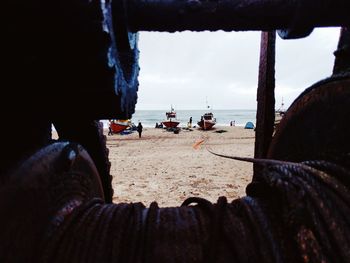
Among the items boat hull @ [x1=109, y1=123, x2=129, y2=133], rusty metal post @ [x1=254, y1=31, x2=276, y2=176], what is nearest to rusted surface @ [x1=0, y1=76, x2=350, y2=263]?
rusty metal post @ [x1=254, y1=31, x2=276, y2=176]

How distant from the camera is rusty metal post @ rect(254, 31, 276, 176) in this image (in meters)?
2.72

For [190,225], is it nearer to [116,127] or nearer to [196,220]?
[196,220]

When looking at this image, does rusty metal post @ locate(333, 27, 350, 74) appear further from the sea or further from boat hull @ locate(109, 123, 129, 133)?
the sea

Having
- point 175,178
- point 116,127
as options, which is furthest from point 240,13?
point 116,127

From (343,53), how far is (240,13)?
0.91 metres

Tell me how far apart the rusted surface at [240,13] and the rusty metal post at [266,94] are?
1.32 meters

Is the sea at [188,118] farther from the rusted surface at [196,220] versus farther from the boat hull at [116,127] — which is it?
the rusted surface at [196,220]

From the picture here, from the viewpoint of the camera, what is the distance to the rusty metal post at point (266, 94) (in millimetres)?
2717

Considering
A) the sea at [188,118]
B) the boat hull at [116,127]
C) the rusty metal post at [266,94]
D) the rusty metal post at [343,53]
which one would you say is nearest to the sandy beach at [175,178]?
the rusty metal post at [266,94]

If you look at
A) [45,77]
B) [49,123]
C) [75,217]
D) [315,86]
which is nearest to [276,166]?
[315,86]

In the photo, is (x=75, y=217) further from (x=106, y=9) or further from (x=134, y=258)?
(x=106, y=9)

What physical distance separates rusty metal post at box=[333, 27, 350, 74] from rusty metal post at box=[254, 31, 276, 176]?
83cm

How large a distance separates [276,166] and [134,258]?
2.72ft

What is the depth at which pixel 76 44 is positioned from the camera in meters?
1.29
